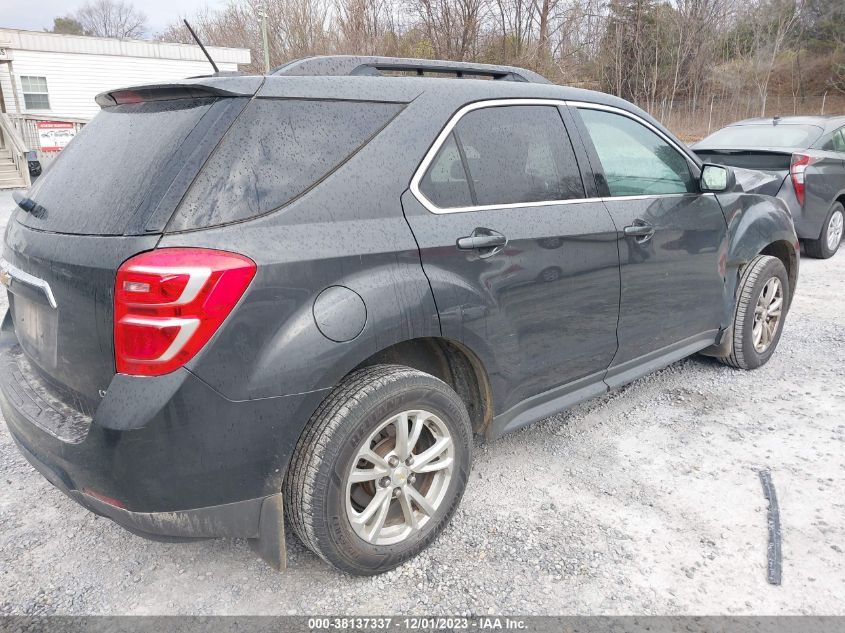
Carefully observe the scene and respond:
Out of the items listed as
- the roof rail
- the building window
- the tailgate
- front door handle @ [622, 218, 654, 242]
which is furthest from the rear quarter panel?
the building window

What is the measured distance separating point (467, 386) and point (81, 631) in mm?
1639

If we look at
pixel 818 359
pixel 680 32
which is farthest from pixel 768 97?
pixel 818 359

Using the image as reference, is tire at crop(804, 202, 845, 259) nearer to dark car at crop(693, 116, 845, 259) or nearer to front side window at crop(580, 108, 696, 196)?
dark car at crop(693, 116, 845, 259)

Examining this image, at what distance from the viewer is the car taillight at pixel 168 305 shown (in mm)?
1861

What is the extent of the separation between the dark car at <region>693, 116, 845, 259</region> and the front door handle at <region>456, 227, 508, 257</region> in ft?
18.2

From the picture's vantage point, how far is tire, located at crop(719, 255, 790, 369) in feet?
13.4

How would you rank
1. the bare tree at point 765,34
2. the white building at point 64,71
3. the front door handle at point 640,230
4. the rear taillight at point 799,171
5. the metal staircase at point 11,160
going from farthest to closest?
1. the bare tree at point 765,34
2. the white building at point 64,71
3. the metal staircase at point 11,160
4. the rear taillight at point 799,171
5. the front door handle at point 640,230

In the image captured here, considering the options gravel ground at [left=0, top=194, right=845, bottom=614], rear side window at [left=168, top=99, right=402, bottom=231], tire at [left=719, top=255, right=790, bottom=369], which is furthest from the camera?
tire at [left=719, top=255, right=790, bottom=369]

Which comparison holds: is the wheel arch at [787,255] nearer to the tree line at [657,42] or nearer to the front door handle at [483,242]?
the front door handle at [483,242]

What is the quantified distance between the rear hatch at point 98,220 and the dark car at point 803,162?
6.51 m

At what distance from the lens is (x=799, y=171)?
7.23 meters

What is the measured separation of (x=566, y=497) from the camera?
2918 mm

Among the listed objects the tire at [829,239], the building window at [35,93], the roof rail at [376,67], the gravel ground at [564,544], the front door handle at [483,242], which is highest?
the building window at [35,93]

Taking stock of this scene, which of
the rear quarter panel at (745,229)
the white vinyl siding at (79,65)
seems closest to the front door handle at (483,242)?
the rear quarter panel at (745,229)
